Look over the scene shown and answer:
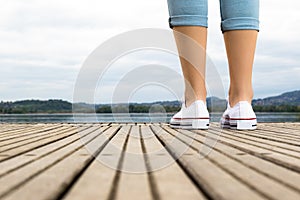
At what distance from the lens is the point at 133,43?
1298 millimetres

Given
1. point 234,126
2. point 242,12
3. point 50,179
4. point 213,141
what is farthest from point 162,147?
point 242,12

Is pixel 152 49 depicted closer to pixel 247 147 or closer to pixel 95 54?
pixel 95 54

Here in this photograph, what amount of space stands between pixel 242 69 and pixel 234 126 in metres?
0.28

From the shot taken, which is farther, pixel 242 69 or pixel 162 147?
pixel 242 69

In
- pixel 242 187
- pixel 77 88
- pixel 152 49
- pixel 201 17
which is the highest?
pixel 201 17

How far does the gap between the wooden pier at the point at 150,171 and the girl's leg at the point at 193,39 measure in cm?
67

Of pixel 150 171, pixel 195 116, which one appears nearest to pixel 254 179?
pixel 150 171

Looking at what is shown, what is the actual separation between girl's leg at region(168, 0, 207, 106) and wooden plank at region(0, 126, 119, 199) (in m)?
0.98

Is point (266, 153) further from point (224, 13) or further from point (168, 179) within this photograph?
point (224, 13)

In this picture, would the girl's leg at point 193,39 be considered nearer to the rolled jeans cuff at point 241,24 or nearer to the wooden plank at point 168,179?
the rolled jeans cuff at point 241,24

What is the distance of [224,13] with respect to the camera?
2.18 meters

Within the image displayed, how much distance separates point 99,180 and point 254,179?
29 cm

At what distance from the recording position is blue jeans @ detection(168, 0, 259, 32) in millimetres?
2080

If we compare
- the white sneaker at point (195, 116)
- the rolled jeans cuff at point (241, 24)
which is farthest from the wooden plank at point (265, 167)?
the rolled jeans cuff at point (241, 24)
